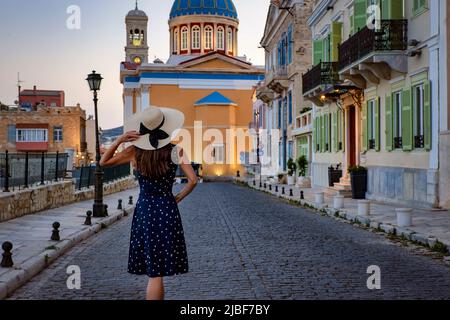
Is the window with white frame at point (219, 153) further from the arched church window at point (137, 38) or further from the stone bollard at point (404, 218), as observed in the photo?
the stone bollard at point (404, 218)

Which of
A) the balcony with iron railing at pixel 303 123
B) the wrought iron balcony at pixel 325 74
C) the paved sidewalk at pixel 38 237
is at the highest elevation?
the wrought iron balcony at pixel 325 74

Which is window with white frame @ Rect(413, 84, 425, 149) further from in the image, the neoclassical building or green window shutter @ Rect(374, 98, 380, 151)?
the neoclassical building

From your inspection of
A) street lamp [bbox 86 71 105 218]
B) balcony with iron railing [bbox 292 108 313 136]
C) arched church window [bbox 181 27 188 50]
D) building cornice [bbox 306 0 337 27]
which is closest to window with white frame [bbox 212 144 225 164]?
arched church window [bbox 181 27 188 50]

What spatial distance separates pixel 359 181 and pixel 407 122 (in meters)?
4.69

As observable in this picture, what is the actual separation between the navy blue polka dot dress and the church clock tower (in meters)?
83.7

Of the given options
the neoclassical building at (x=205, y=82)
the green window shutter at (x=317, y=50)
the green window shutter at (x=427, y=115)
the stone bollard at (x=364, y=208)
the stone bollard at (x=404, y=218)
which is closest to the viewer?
the stone bollard at (x=404, y=218)

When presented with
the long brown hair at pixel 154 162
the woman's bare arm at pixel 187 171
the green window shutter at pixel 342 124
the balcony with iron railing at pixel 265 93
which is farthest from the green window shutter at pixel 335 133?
the long brown hair at pixel 154 162

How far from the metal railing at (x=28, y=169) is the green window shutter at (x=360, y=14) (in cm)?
1153

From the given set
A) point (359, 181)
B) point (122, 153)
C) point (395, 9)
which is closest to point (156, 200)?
point (122, 153)

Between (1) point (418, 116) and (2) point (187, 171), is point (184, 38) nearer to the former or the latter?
(1) point (418, 116)

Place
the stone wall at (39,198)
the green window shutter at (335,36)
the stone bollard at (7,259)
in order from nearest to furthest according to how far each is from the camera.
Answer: the stone bollard at (7,259)
the stone wall at (39,198)
the green window shutter at (335,36)

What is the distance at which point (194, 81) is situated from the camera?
231 feet

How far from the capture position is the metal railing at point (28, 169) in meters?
16.0

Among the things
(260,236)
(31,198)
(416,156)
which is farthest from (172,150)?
(416,156)
